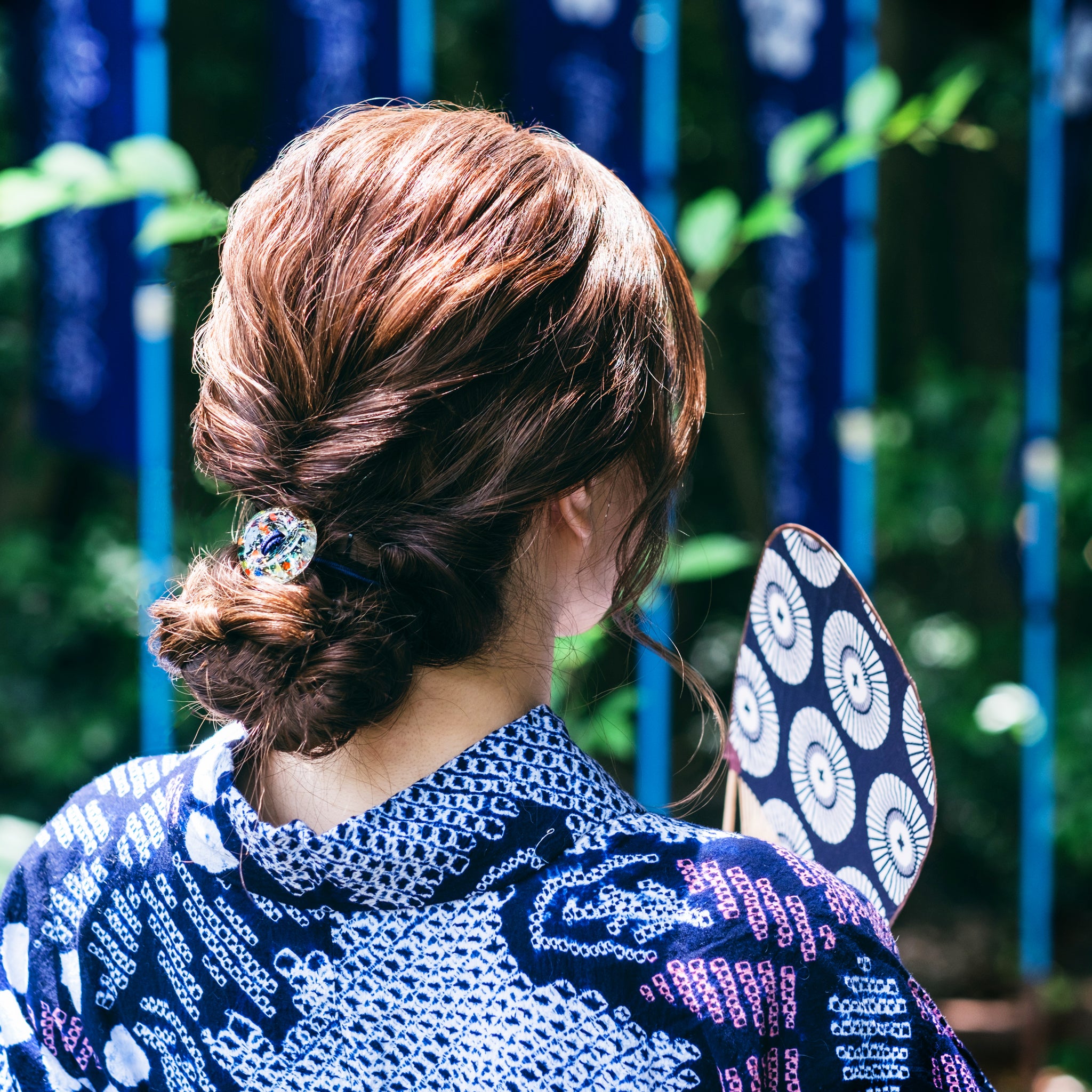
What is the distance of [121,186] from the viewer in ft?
4.52

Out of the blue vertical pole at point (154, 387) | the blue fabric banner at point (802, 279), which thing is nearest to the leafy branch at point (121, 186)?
the blue vertical pole at point (154, 387)

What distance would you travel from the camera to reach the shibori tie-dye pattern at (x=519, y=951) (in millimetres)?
640

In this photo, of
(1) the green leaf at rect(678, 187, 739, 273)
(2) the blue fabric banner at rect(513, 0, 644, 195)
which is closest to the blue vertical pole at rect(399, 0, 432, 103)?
(2) the blue fabric banner at rect(513, 0, 644, 195)

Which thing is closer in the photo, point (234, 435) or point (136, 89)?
point (234, 435)

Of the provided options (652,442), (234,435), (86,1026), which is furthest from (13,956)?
(652,442)

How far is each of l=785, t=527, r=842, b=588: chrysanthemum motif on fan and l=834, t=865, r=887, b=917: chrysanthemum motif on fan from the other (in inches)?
8.4

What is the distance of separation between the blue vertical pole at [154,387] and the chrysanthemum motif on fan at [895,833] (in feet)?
4.66

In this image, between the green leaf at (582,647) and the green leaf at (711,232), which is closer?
the green leaf at (582,647)

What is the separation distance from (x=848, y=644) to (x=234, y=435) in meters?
0.46

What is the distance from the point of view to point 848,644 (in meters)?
0.86

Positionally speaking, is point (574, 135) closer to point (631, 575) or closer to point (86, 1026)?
point (631, 575)

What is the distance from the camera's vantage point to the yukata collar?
670 mm

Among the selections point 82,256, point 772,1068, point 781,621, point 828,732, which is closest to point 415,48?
point 82,256

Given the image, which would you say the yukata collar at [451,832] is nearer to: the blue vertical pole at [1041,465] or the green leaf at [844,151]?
the green leaf at [844,151]
